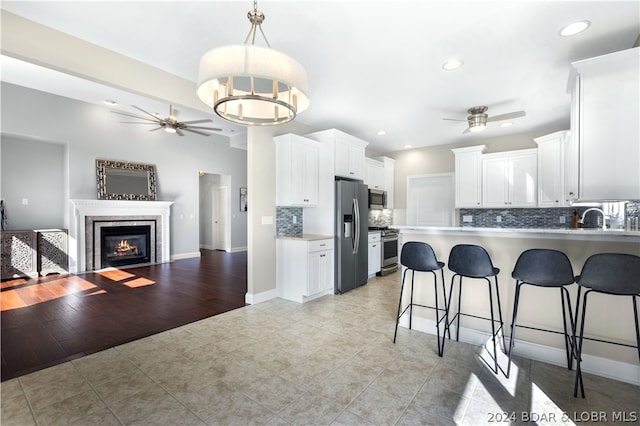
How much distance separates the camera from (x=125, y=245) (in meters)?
6.57

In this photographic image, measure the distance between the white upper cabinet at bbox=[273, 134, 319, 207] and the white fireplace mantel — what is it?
13.3ft

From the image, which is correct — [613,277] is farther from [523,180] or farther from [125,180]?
[125,180]

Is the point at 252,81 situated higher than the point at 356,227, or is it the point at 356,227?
the point at 252,81

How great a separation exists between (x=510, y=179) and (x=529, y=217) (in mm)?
794

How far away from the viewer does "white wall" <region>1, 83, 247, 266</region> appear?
17.2 feet

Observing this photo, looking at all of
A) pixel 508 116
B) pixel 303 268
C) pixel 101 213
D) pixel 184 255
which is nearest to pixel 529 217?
pixel 508 116

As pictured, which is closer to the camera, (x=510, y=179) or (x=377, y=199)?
(x=510, y=179)

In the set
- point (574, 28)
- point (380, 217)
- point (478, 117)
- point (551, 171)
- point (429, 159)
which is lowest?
point (380, 217)

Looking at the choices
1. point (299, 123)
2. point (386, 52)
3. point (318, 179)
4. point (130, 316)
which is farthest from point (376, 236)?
point (130, 316)

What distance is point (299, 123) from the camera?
15.6ft

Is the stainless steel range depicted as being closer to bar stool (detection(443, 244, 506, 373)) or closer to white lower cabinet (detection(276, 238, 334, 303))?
white lower cabinet (detection(276, 238, 334, 303))

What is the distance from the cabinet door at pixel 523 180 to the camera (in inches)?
194

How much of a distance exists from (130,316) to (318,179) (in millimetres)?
3033

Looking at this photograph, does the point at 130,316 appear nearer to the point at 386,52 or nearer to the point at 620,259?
the point at 386,52
